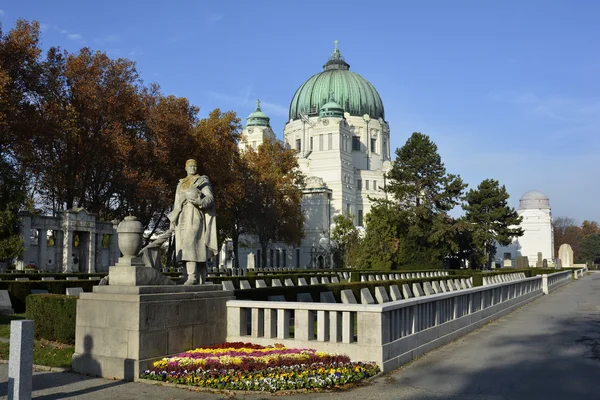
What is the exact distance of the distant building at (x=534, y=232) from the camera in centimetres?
11119

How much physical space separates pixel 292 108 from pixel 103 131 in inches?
3165

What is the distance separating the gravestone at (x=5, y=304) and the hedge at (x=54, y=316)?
14.5 feet

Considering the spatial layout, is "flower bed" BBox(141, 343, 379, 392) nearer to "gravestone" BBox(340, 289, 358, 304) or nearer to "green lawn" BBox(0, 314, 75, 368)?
"green lawn" BBox(0, 314, 75, 368)

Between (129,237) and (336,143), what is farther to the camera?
(336,143)

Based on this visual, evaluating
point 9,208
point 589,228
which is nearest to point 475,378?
point 9,208

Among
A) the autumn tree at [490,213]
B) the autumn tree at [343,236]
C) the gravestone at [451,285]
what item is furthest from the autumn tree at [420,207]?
the gravestone at [451,285]

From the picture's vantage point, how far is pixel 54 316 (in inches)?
502

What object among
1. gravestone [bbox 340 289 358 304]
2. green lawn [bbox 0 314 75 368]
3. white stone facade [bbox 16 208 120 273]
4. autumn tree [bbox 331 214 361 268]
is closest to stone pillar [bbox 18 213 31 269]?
white stone facade [bbox 16 208 120 273]

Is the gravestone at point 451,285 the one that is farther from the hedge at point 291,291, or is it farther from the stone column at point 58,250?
the stone column at point 58,250

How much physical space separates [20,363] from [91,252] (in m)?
34.6

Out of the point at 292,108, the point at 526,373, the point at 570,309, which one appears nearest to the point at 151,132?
the point at 570,309

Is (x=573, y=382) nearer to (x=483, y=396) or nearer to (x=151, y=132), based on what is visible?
(x=483, y=396)

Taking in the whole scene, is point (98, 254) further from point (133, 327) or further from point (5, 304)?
point (133, 327)

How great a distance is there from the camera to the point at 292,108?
115 metres
